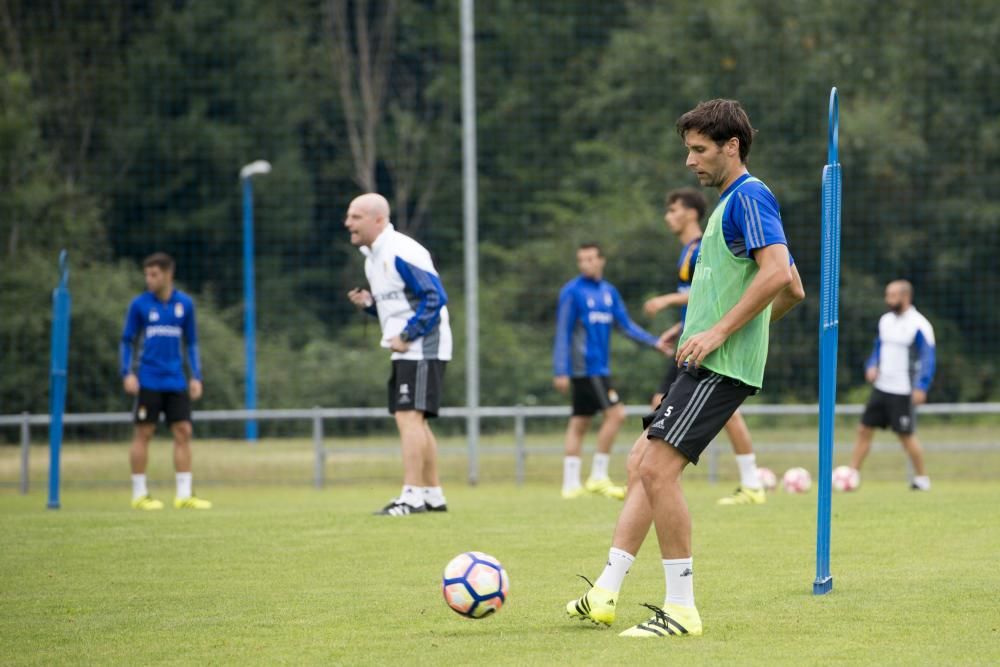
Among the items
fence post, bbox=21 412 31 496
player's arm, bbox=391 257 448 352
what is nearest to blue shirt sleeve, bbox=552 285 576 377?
player's arm, bbox=391 257 448 352

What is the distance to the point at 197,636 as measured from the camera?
6.03 m

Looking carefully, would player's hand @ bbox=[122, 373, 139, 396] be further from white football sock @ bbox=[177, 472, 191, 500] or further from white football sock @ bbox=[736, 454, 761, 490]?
white football sock @ bbox=[736, 454, 761, 490]

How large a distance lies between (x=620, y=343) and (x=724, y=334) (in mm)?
20203

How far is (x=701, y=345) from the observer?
227 inches

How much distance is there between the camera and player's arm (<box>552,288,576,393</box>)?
14312 millimetres

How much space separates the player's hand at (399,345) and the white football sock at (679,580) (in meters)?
5.37

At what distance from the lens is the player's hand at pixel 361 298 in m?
11.1

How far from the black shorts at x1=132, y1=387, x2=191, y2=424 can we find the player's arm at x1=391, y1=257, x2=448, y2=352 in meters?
3.45

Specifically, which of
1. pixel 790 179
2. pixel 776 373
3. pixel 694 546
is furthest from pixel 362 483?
pixel 790 179

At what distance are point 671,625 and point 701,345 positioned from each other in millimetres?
1119

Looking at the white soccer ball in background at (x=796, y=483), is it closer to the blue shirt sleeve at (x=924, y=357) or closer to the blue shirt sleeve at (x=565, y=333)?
the blue shirt sleeve at (x=924, y=357)

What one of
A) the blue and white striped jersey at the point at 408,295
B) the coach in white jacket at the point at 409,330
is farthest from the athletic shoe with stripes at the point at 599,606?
the blue and white striped jersey at the point at 408,295

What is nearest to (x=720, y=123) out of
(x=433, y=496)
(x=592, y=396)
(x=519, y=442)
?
(x=433, y=496)

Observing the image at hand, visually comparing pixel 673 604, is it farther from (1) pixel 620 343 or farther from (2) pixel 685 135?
(1) pixel 620 343
